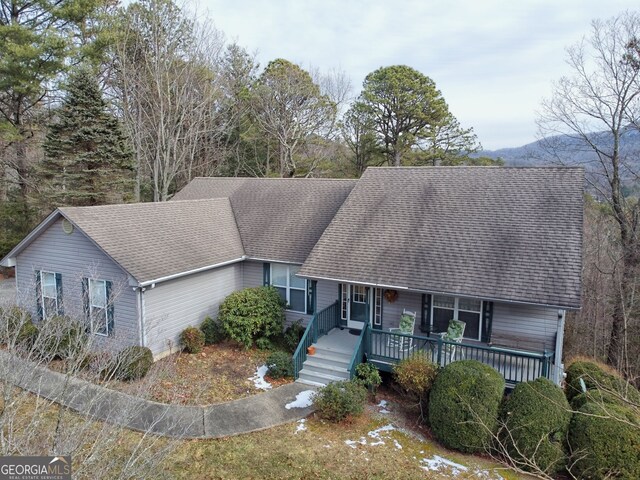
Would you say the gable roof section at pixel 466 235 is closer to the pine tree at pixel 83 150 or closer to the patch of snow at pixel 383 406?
the patch of snow at pixel 383 406

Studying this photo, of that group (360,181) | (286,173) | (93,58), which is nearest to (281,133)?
(286,173)

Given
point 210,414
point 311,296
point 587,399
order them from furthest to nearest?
point 311,296 < point 210,414 < point 587,399

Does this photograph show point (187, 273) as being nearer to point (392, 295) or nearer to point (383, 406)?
point (392, 295)

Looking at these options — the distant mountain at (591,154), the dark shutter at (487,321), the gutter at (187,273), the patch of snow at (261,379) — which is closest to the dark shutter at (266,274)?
the gutter at (187,273)

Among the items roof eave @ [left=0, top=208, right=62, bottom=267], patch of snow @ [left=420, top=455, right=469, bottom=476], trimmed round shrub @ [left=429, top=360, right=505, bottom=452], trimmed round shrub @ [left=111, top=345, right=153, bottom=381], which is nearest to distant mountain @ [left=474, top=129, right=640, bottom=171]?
trimmed round shrub @ [left=429, top=360, right=505, bottom=452]

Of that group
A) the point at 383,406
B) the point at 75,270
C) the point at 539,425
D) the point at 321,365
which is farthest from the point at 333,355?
the point at 75,270

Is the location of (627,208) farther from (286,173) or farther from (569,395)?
(286,173)
